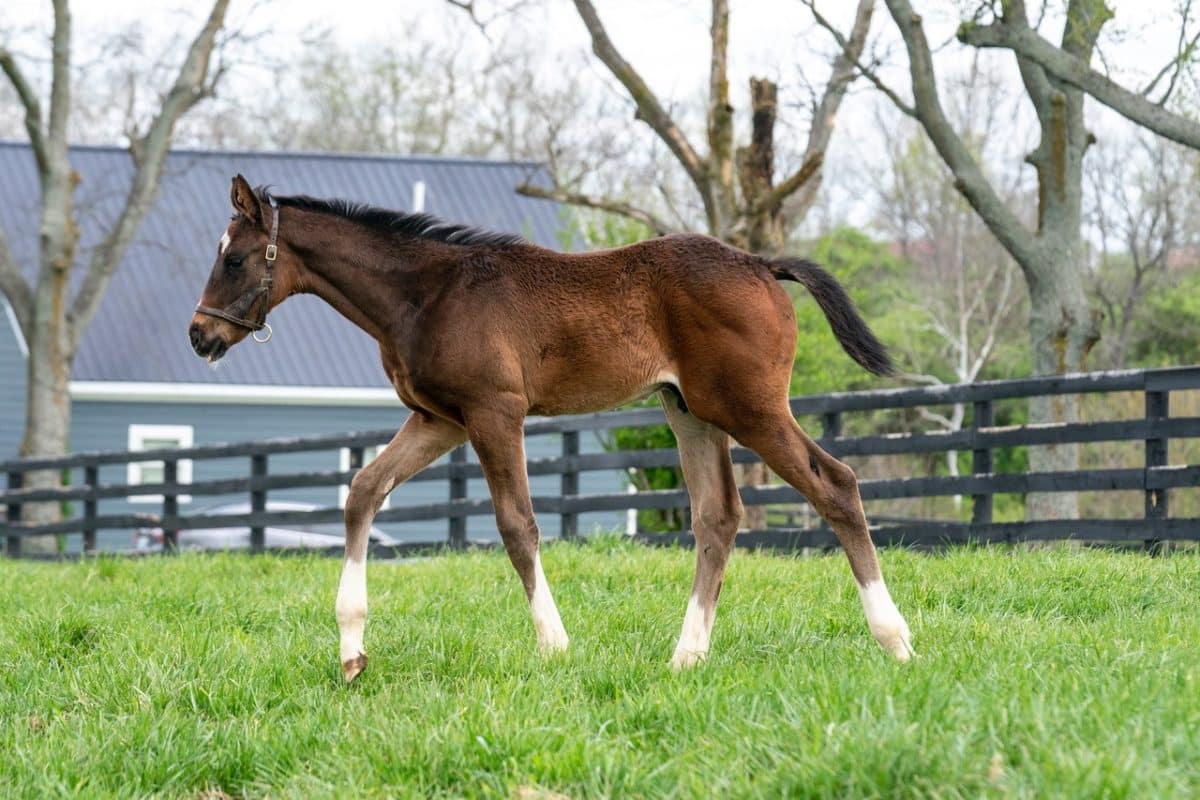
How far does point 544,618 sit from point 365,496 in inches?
35.6

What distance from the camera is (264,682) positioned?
4766mm

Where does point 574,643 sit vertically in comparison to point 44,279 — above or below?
below

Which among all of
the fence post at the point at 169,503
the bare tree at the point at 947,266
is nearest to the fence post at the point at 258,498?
the fence post at the point at 169,503

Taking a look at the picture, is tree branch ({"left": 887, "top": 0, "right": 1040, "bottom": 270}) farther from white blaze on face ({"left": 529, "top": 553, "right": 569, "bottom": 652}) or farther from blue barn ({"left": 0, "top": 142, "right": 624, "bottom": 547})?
blue barn ({"left": 0, "top": 142, "right": 624, "bottom": 547})

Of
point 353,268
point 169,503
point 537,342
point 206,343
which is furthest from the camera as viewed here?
point 169,503

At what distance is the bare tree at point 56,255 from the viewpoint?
62.3ft

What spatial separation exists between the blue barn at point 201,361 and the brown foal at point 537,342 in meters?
14.5

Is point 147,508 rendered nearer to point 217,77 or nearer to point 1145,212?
point 217,77

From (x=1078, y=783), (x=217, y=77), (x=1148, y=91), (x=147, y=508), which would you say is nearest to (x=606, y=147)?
(x=217, y=77)

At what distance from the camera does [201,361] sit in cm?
2208

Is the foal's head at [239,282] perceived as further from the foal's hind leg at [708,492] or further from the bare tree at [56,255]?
the bare tree at [56,255]

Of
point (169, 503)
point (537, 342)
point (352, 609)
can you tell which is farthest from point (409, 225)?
point (169, 503)

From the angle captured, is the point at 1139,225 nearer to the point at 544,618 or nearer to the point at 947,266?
the point at 947,266

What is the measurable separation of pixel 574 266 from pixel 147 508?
18252 millimetres
